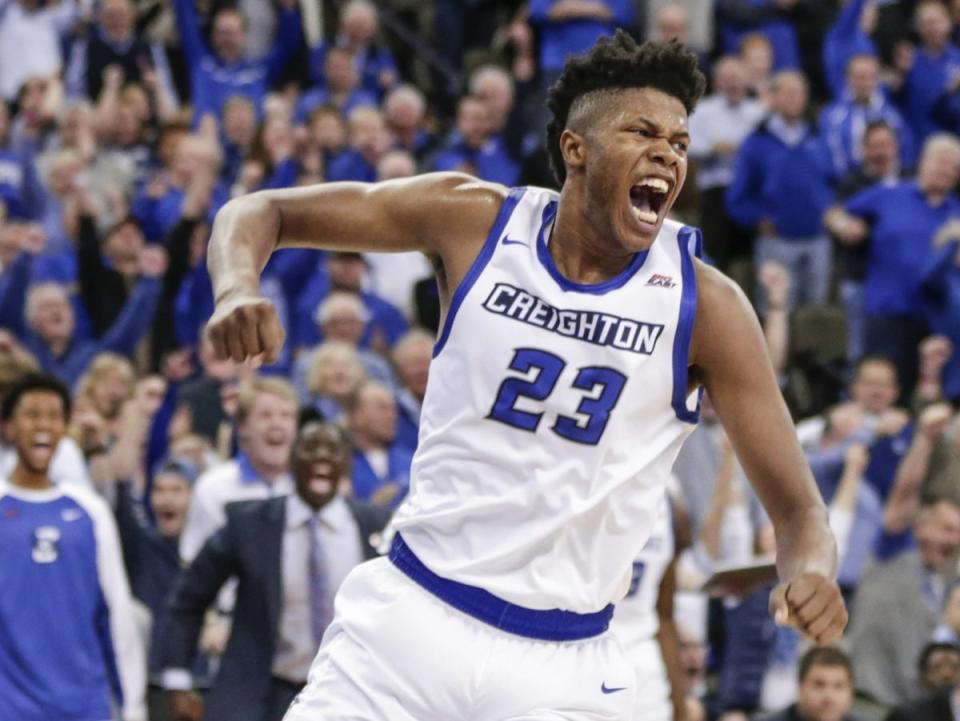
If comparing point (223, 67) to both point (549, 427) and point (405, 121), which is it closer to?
point (405, 121)

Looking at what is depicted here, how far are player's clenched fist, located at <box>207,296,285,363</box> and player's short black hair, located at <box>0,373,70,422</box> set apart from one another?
382cm

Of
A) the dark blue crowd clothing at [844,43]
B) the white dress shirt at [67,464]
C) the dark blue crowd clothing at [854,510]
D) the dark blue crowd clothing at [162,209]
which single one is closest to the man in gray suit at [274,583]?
the white dress shirt at [67,464]

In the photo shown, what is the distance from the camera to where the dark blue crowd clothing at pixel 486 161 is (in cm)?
1148

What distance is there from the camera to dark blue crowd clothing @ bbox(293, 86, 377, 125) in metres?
12.2

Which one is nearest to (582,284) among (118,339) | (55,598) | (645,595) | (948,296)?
(645,595)

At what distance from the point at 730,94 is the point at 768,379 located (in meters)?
8.60

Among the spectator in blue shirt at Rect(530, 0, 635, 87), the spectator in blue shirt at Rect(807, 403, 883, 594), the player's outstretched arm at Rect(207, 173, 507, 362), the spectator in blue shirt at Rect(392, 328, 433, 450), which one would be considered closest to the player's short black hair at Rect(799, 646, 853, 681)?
the spectator in blue shirt at Rect(807, 403, 883, 594)

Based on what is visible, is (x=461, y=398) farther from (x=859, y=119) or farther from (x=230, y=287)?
(x=859, y=119)

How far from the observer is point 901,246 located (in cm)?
1104

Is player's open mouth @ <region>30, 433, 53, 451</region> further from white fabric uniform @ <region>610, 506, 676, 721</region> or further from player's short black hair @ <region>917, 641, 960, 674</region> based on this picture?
player's short black hair @ <region>917, 641, 960, 674</region>

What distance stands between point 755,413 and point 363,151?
7.62 metres

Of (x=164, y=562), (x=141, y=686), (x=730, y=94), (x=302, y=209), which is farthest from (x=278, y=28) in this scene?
(x=302, y=209)

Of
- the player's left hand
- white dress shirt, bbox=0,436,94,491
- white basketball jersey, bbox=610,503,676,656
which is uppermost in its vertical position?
the player's left hand

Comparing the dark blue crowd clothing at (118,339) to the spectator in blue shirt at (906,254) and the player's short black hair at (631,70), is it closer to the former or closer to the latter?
the spectator in blue shirt at (906,254)
